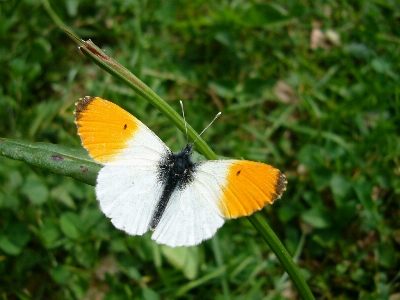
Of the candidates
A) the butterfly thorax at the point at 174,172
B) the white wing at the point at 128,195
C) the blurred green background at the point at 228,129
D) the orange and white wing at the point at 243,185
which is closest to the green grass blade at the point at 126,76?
the orange and white wing at the point at 243,185

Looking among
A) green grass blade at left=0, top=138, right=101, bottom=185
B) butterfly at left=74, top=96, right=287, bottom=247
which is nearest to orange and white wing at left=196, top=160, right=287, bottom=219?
butterfly at left=74, top=96, right=287, bottom=247

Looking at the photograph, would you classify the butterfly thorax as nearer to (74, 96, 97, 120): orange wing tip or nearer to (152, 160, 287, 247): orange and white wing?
(152, 160, 287, 247): orange and white wing

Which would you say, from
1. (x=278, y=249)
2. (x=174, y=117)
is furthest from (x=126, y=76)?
(x=278, y=249)

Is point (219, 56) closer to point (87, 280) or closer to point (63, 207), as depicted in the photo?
point (63, 207)

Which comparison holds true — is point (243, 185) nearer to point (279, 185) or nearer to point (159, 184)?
point (279, 185)

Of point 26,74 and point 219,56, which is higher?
point 219,56

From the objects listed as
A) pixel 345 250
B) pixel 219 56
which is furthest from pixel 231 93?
pixel 345 250

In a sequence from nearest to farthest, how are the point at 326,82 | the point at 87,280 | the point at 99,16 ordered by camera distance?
the point at 87,280 → the point at 326,82 → the point at 99,16
